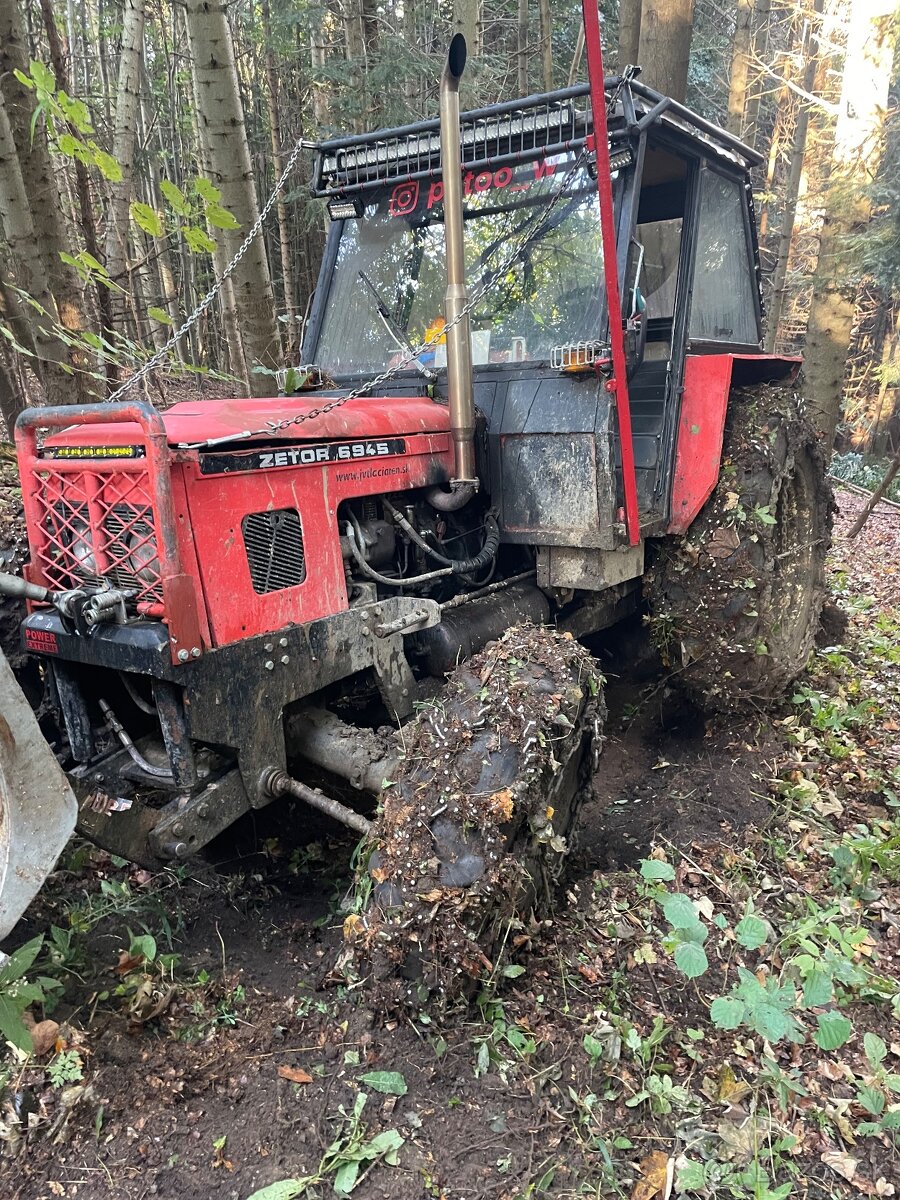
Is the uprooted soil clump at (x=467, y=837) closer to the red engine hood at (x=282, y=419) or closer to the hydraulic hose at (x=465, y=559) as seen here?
the hydraulic hose at (x=465, y=559)

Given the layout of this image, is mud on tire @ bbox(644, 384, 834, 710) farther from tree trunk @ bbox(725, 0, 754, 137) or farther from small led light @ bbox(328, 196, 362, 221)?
tree trunk @ bbox(725, 0, 754, 137)

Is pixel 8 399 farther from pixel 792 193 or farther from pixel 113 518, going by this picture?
pixel 792 193

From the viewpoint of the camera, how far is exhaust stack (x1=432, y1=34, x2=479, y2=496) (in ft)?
9.05

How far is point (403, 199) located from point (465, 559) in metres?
1.62

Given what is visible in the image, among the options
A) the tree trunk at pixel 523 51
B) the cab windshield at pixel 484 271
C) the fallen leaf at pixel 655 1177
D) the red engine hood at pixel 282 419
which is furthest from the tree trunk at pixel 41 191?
the tree trunk at pixel 523 51

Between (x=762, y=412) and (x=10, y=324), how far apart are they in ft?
15.7

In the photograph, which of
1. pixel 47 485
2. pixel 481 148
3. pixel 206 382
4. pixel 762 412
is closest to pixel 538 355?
pixel 481 148

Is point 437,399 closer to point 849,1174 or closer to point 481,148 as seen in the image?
point 481,148

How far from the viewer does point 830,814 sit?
11.2ft

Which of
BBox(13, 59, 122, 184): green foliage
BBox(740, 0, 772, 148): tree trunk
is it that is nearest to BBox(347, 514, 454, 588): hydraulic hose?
BBox(13, 59, 122, 184): green foliage

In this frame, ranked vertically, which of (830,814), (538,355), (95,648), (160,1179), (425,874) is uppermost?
(538,355)

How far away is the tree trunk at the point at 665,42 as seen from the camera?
22.3 ft

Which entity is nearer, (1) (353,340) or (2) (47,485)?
(2) (47,485)

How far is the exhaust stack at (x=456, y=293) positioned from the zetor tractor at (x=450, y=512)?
0.01 meters
